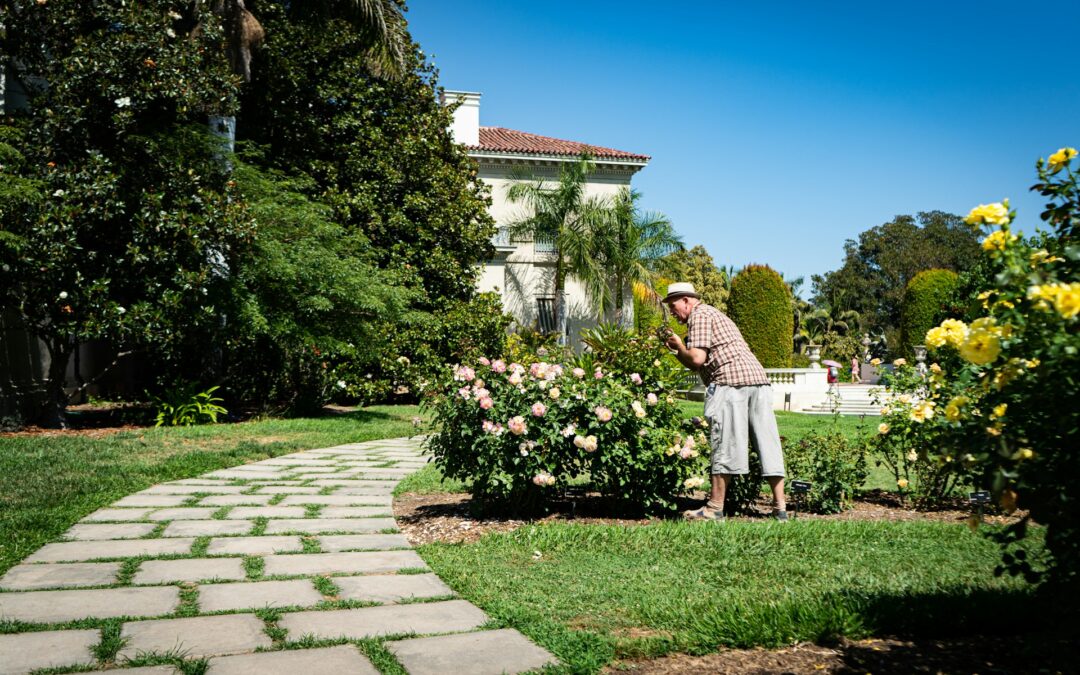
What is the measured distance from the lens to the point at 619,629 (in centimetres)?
322

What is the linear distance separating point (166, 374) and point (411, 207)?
281 inches

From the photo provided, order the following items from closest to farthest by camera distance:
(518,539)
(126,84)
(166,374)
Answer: (518,539), (126,84), (166,374)

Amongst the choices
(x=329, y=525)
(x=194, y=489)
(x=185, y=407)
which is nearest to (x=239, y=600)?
(x=329, y=525)

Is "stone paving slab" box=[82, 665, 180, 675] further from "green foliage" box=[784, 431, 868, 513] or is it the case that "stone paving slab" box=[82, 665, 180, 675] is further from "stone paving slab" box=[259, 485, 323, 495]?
"green foliage" box=[784, 431, 868, 513]

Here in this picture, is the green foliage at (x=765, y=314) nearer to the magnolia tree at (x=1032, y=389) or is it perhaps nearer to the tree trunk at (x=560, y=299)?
the tree trunk at (x=560, y=299)

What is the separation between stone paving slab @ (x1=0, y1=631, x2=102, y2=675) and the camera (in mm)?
2809

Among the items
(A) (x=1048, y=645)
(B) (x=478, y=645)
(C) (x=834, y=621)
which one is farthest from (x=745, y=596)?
(A) (x=1048, y=645)

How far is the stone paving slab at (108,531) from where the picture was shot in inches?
194

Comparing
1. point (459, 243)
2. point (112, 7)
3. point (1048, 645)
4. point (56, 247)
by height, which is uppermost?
point (112, 7)

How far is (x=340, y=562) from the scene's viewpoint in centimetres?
438

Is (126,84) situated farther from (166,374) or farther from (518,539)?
(518,539)

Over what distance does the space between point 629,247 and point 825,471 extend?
23.2 meters

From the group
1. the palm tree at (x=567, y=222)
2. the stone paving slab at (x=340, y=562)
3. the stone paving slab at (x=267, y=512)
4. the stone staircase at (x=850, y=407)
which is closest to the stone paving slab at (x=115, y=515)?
the stone paving slab at (x=267, y=512)

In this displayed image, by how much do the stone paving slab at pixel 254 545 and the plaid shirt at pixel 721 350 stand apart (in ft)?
9.44
